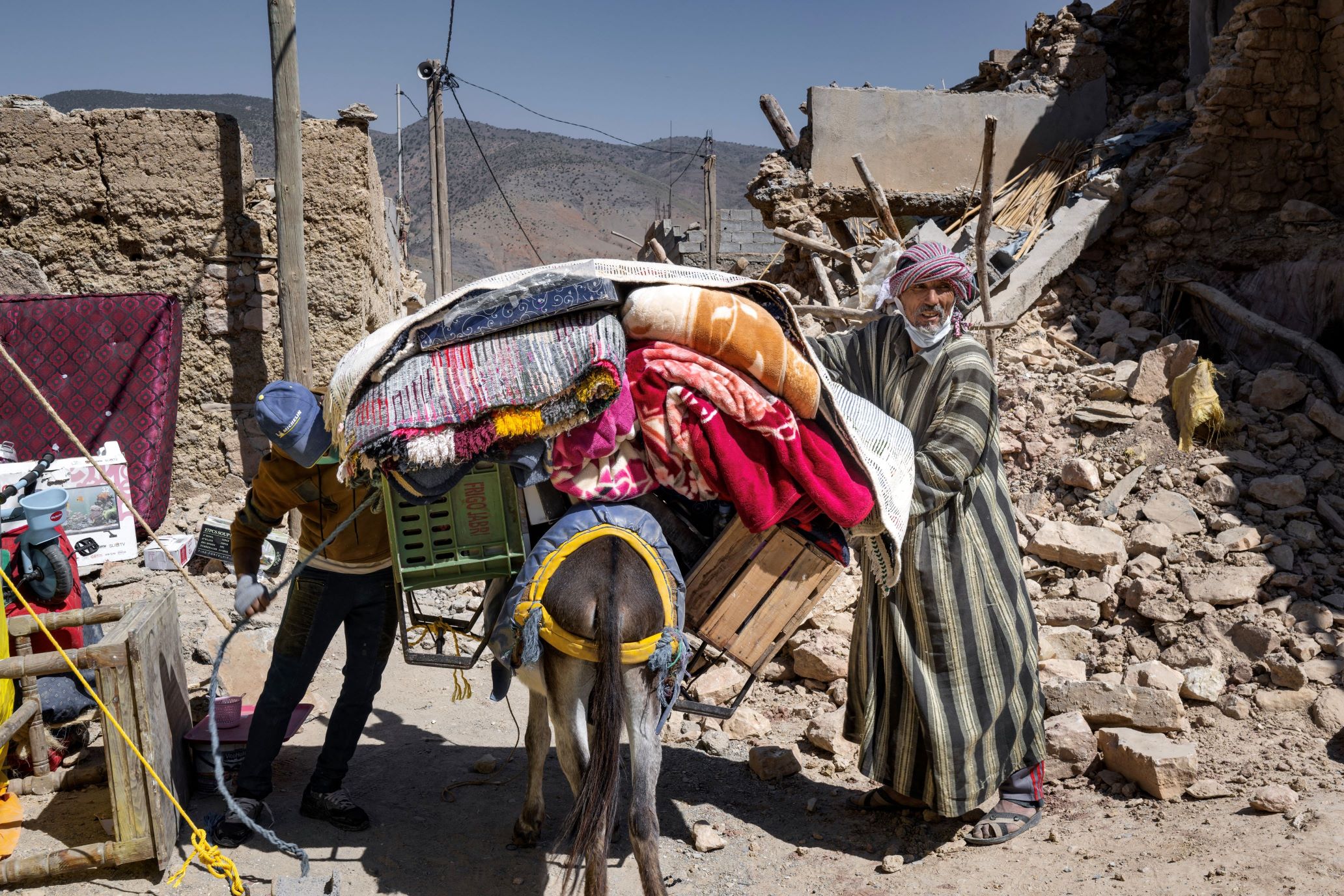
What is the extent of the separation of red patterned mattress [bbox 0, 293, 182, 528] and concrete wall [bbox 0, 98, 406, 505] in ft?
0.60

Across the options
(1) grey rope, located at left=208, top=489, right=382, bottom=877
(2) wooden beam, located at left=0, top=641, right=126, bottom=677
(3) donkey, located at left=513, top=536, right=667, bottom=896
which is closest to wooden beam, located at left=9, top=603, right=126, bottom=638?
(2) wooden beam, located at left=0, top=641, right=126, bottom=677

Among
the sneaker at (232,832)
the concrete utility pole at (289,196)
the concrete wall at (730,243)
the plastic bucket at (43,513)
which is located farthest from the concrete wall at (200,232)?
the concrete wall at (730,243)

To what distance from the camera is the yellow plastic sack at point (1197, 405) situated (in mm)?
5508

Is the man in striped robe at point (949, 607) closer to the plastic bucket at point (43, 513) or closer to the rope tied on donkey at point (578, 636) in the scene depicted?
the rope tied on donkey at point (578, 636)

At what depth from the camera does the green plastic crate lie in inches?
105

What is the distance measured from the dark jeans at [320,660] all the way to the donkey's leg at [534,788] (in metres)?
0.59

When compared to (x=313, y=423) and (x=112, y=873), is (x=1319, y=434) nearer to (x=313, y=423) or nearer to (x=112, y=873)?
(x=313, y=423)

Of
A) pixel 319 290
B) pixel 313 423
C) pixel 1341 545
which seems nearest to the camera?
pixel 313 423

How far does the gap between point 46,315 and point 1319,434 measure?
7791 millimetres

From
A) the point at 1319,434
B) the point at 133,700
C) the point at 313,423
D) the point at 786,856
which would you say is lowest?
the point at 786,856

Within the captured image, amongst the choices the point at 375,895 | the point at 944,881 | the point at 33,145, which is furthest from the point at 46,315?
the point at 944,881

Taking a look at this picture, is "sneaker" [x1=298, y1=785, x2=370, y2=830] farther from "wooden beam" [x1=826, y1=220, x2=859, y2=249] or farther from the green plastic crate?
"wooden beam" [x1=826, y1=220, x2=859, y2=249]

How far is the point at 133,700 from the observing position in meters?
2.89

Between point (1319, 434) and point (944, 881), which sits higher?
point (1319, 434)
